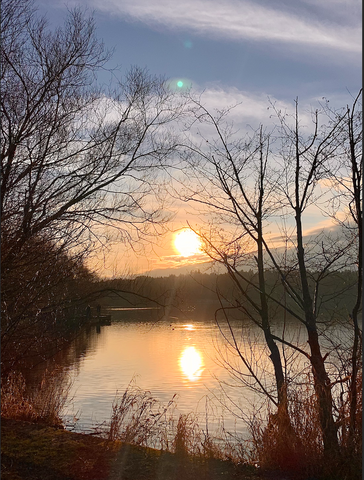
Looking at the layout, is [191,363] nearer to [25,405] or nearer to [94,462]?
[25,405]

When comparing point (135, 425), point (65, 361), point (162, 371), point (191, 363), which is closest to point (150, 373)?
point (162, 371)

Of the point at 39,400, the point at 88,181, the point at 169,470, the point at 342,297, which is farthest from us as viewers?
the point at 39,400

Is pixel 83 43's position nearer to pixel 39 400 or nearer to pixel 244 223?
pixel 244 223

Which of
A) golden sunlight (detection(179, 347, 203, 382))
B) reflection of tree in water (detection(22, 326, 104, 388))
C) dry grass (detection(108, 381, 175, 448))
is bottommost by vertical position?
golden sunlight (detection(179, 347, 203, 382))

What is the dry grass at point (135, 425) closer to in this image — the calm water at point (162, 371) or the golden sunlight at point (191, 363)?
the calm water at point (162, 371)

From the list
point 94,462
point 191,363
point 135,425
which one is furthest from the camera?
point 191,363

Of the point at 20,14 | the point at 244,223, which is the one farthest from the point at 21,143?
the point at 244,223

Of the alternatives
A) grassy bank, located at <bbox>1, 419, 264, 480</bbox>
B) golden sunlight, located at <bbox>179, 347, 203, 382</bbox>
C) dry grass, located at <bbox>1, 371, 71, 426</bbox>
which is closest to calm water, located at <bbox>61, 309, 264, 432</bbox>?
golden sunlight, located at <bbox>179, 347, 203, 382</bbox>

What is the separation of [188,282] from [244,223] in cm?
147

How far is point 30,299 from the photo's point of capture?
554 centimetres

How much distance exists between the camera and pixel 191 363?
24.0m

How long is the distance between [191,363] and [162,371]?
92.1 inches

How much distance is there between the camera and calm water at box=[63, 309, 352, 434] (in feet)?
44.1

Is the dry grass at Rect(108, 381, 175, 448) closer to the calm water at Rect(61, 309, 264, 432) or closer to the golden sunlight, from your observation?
the calm water at Rect(61, 309, 264, 432)
